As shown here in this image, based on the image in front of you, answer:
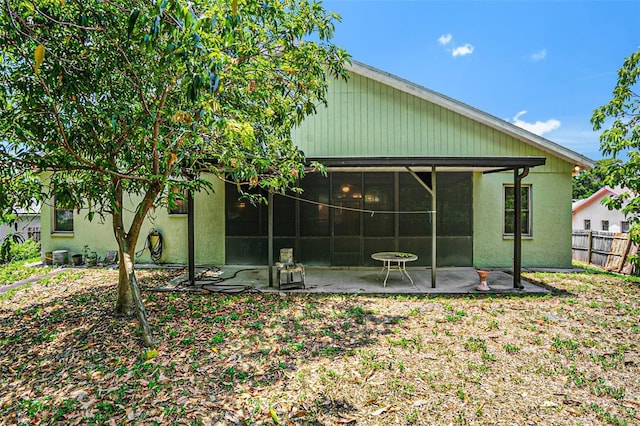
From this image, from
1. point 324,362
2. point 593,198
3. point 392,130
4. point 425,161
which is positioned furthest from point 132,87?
point 593,198

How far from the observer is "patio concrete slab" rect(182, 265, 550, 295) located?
20.3 ft

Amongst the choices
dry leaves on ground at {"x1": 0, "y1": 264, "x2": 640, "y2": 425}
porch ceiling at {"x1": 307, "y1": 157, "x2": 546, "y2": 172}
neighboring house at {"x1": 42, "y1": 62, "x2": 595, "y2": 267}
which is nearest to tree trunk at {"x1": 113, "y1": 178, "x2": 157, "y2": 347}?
dry leaves on ground at {"x1": 0, "y1": 264, "x2": 640, "y2": 425}

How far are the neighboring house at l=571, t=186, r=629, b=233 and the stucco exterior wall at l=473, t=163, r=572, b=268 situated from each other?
14.7 m

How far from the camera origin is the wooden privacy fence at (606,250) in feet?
27.8

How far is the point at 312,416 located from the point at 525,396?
6.46 feet

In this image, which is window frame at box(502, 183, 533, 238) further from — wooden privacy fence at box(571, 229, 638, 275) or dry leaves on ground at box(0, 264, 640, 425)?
dry leaves on ground at box(0, 264, 640, 425)

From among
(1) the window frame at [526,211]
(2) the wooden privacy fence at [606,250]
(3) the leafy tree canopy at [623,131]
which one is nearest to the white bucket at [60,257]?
(1) the window frame at [526,211]

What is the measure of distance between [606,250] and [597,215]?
15.7 m

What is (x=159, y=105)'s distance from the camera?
3846mm

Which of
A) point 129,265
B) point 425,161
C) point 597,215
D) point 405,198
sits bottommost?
point 129,265

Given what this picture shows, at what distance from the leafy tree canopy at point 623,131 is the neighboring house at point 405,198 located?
163 cm

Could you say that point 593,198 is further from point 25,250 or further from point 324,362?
point 25,250

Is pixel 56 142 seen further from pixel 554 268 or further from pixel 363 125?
pixel 554 268

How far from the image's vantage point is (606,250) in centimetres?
929
